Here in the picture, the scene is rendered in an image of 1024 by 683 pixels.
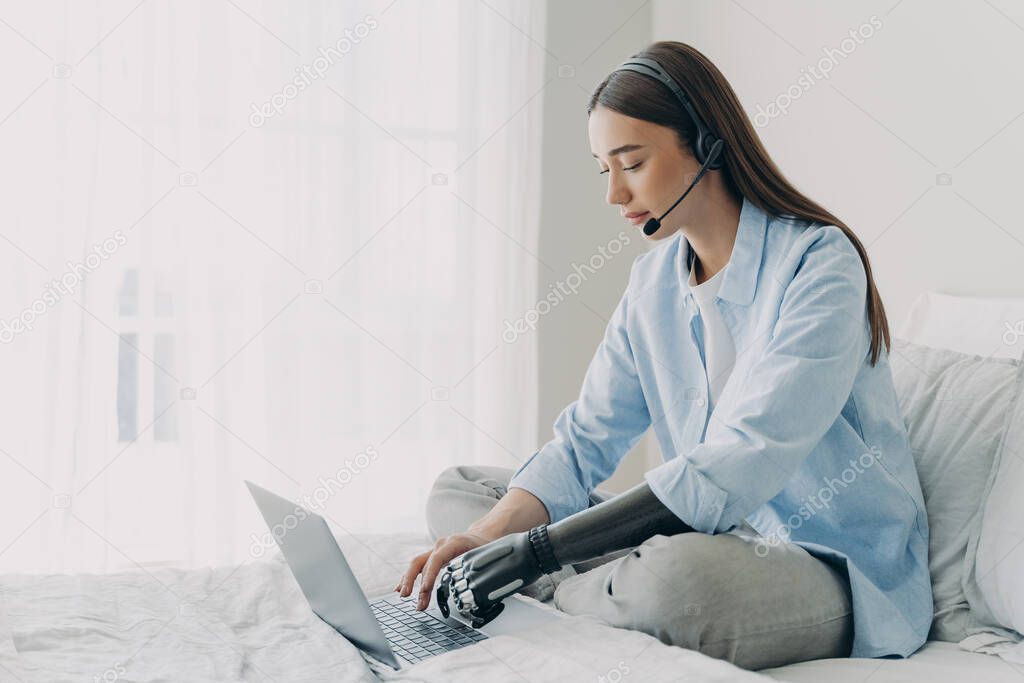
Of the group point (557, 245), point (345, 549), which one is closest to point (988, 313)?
point (345, 549)

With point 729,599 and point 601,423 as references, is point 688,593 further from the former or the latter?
point 601,423

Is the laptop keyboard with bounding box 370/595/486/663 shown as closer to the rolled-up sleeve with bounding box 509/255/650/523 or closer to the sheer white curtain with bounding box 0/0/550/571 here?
the rolled-up sleeve with bounding box 509/255/650/523

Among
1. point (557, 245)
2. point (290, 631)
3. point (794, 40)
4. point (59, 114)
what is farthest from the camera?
point (557, 245)

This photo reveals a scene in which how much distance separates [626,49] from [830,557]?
2.23 m

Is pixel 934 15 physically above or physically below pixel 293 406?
above

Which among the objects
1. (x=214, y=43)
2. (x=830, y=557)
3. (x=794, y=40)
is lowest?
(x=830, y=557)

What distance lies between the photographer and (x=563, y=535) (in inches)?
43.1

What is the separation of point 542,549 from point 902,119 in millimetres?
1177

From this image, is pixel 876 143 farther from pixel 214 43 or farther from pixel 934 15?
pixel 214 43

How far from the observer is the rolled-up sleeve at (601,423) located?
1.41 metres

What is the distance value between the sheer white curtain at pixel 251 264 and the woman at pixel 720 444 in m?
1.35

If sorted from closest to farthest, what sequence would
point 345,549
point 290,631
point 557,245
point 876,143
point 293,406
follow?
1. point 290,631
2. point 345,549
3. point 876,143
4. point 293,406
5. point 557,245

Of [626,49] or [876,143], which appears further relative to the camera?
[626,49]

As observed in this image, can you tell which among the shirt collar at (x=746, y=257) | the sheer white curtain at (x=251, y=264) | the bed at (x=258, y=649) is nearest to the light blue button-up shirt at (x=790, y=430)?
the shirt collar at (x=746, y=257)
